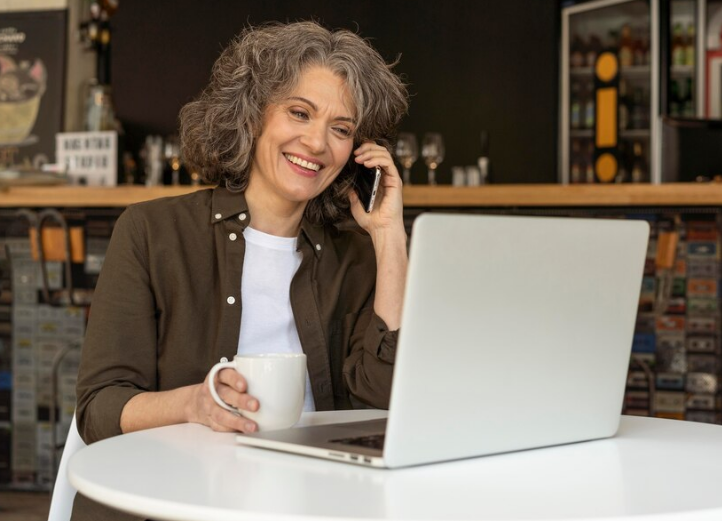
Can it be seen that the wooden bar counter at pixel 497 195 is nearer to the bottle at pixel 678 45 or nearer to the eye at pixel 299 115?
the eye at pixel 299 115

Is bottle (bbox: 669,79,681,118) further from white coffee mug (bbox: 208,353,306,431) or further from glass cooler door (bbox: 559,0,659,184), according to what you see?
white coffee mug (bbox: 208,353,306,431)

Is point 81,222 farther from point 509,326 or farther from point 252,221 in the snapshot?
point 509,326

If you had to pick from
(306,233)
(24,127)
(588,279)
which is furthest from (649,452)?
(24,127)

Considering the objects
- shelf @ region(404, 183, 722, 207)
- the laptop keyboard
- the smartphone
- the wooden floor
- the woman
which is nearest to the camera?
the laptop keyboard

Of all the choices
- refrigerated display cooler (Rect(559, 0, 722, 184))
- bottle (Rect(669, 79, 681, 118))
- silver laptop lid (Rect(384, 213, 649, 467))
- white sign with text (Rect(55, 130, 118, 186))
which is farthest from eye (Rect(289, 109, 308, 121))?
bottle (Rect(669, 79, 681, 118))

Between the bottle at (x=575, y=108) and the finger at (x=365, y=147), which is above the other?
the bottle at (x=575, y=108)

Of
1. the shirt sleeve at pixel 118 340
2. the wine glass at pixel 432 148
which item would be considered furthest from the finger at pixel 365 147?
the wine glass at pixel 432 148

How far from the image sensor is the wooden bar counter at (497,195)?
3619mm

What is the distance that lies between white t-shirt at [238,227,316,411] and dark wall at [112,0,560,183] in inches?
173

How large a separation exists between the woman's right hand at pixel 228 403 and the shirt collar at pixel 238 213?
52 centimetres

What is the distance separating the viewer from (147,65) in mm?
6230

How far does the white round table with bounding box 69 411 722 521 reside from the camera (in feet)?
2.79

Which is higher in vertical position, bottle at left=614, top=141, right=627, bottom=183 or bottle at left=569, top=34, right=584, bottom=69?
bottle at left=569, top=34, right=584, bottom=69

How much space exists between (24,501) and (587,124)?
13.2ft
